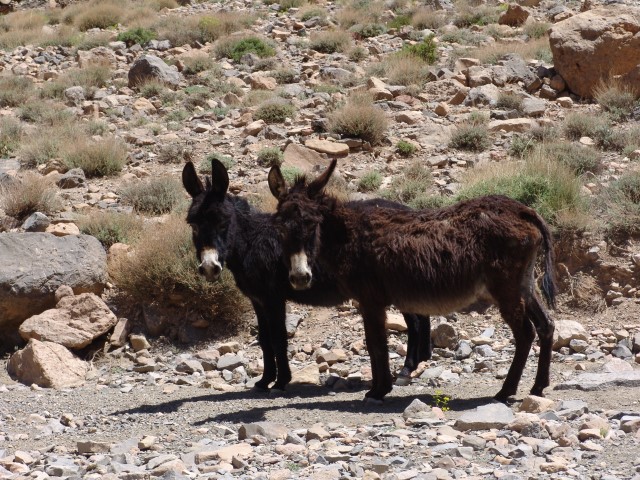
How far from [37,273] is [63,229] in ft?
5.78

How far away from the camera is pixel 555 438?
18.4ft

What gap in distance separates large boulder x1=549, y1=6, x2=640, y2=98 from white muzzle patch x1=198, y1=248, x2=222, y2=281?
1187cm

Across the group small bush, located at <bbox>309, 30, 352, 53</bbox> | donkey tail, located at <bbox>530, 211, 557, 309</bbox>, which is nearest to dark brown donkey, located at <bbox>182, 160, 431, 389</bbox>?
donkey tail, located at <bbox>530, 211, 557, 309</bbox>

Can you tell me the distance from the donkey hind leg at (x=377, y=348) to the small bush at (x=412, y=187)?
482 centimetres

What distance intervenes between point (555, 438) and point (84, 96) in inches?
653

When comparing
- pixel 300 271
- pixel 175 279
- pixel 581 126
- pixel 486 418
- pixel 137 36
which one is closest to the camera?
pixel 486 418

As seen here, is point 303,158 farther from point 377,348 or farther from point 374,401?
point 374,401

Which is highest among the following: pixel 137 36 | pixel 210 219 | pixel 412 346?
pixel 137 36

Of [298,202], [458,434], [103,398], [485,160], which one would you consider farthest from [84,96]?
[458,434]

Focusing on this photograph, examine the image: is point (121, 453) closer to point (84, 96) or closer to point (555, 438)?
point (555, 438)

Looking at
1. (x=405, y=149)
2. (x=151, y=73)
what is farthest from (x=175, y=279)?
(x=151, y=73)

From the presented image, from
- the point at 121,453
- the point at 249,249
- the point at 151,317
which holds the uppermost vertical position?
the point at 249,249

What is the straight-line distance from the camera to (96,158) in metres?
14.9

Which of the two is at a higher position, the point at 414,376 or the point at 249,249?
the point at 249,249
